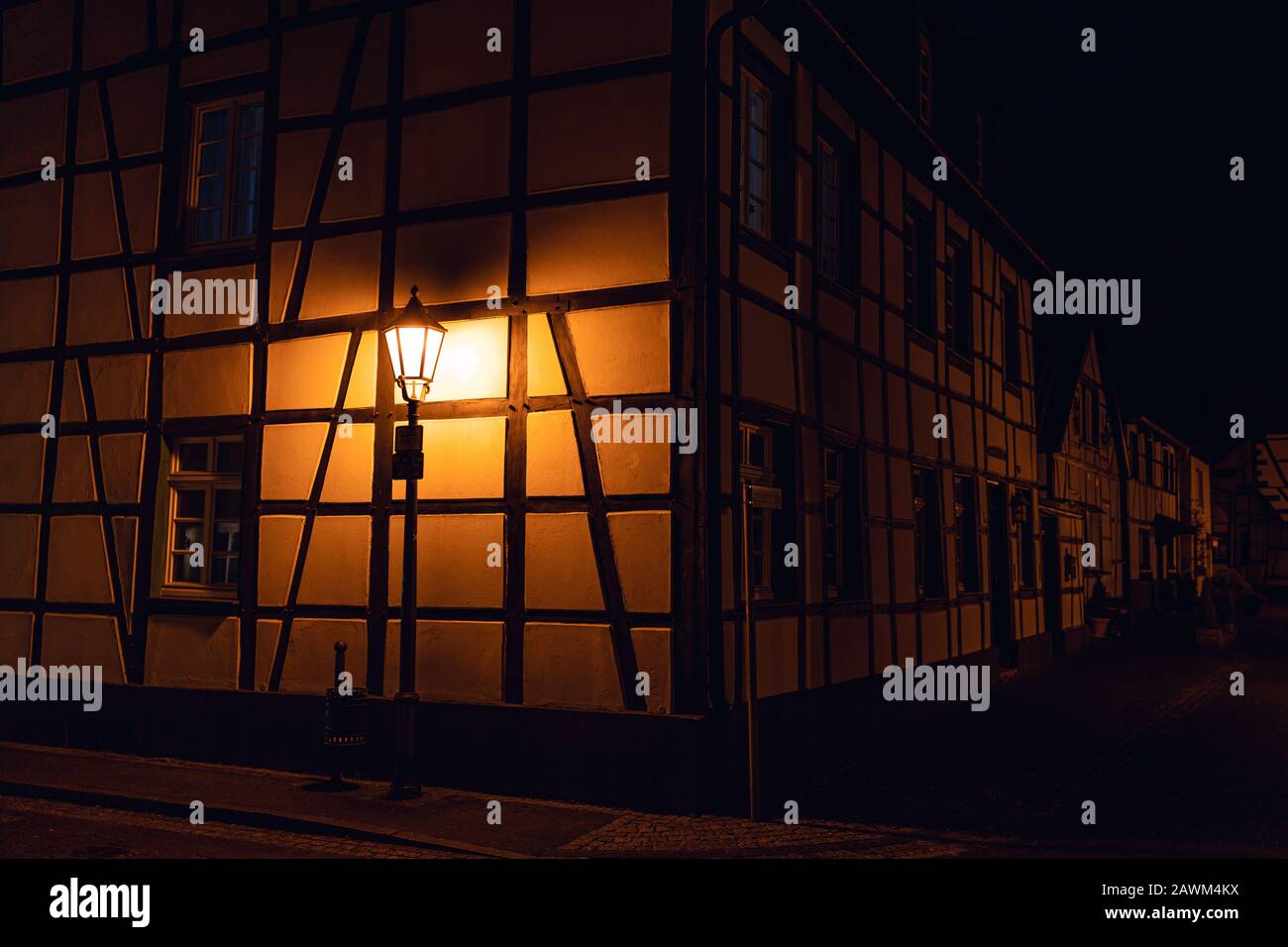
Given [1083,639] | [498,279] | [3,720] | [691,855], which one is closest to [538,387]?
[498,279]

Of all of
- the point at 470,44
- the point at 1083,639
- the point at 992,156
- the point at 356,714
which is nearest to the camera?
the point at 356,714

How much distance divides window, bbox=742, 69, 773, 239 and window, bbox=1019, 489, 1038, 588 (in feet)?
33.4

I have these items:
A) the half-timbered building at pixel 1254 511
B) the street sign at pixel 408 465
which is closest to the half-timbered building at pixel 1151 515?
the half-timbered building at pixel 1254 511

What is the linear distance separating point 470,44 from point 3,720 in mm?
7786

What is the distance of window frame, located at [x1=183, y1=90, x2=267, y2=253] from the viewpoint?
11016 mm

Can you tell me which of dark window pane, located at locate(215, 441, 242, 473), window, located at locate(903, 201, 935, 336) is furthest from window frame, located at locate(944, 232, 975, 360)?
dark window pane, located at locate(215, 441, 242, 473)

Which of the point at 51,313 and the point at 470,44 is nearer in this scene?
the point at 470,44

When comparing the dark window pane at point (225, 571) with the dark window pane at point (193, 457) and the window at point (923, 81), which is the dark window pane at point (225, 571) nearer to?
the dark window pane at point (193, 457)

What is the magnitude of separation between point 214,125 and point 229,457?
3246mm

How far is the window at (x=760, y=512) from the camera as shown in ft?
32.9

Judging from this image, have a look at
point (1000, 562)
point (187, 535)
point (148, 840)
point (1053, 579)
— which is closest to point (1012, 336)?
point (1000, 562)

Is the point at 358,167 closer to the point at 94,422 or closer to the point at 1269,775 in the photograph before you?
the point at 94,422

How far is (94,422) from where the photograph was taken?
1139cm

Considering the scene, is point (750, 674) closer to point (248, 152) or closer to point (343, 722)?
point (343, 722)
